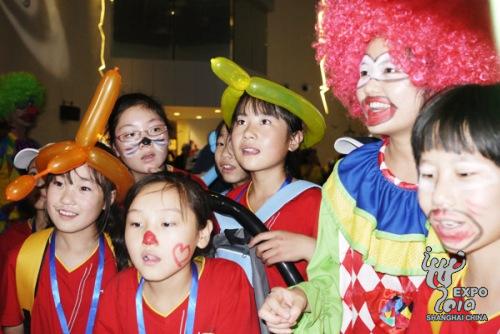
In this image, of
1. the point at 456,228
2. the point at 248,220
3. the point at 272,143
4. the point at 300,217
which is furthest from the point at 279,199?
the point at 456,228

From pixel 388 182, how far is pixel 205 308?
0.84m

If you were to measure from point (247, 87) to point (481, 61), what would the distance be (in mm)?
1084

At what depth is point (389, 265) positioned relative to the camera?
1753mm

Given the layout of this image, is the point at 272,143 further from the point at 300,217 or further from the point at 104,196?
the point at 104,196

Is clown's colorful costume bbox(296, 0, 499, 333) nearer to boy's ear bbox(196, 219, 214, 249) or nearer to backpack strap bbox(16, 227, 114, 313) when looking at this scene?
boy's ear bbox(196, 219, 214, 249)

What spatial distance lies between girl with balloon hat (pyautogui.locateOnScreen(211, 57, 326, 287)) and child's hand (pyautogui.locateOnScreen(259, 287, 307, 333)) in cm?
72

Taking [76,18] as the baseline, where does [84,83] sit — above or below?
below

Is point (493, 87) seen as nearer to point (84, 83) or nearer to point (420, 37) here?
point (420, 37)

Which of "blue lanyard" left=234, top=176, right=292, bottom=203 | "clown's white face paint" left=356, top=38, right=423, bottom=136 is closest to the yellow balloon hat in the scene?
"blue lanyard" left=234, top=176, right=292, bottom=203

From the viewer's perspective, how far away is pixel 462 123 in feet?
4.47

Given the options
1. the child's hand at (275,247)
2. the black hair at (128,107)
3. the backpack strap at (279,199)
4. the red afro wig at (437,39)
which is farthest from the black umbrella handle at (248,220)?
the black hair at (128,107)

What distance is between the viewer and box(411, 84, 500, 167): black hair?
4.30 feet

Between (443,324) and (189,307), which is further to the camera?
(189,307)

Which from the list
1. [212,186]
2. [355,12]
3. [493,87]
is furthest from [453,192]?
[212,186]
